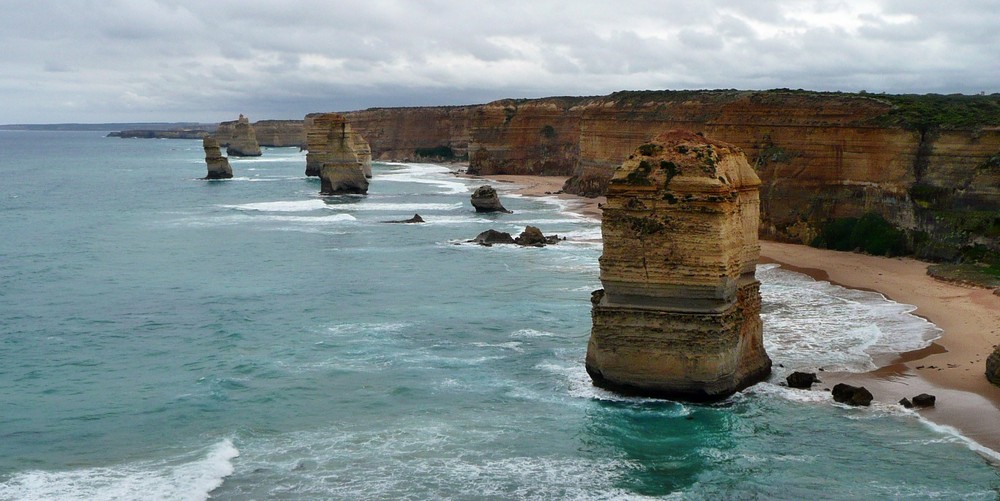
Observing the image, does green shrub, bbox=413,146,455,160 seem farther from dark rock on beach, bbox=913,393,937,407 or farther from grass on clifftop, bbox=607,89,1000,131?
dark rock on beach, bbox=913,393,937,407

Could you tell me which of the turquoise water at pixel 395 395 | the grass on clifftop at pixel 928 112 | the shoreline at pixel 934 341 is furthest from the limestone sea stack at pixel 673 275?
the grass on clifftop at pixel 928 112

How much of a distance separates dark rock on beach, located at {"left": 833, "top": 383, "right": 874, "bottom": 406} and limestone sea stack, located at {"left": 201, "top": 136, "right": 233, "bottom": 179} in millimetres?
75767

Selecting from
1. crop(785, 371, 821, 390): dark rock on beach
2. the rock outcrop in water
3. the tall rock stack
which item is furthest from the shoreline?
the rock outcrop in water

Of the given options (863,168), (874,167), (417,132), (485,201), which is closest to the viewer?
(874,167)

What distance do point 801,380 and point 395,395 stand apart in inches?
316

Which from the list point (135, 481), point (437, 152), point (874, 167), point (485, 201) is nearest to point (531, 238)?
point (874, 167)

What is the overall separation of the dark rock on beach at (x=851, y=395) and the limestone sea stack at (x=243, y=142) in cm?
13228

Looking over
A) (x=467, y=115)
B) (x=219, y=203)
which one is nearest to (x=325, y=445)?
(x=219, y=203)

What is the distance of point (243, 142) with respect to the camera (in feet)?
473

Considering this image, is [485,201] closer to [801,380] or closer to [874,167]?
[874,167]

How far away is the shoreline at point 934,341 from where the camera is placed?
18266 millimetres

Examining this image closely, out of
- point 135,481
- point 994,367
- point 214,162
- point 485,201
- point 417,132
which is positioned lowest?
point 135,481

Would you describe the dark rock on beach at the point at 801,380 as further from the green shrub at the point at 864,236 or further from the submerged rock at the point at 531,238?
the submerged rock at the point at 531,238

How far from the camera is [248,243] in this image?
4441 centimetres
